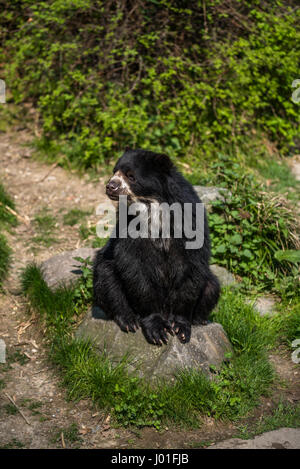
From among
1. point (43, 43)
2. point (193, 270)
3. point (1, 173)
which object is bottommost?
point (1, 173)

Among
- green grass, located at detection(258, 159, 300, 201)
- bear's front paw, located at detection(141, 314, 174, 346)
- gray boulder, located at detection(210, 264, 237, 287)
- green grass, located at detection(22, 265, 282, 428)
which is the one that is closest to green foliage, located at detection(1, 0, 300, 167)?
green grass, located at detection(258, 159, 300, 201)

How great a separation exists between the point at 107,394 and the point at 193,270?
1122 millimetres

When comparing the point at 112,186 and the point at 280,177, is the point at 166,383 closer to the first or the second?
the point at 112,186

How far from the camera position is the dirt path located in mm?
3658

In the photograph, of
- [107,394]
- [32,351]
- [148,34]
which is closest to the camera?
[107,394]

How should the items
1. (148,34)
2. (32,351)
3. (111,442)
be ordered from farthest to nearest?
(148,34) < (32,351) < (111,442)

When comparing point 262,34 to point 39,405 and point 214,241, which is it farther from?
point 39,405

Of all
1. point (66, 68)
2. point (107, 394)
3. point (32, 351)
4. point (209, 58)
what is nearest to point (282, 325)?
point (107, 394)

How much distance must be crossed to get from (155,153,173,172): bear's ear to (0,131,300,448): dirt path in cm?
186

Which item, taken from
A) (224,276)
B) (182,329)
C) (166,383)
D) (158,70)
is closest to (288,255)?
(224,276)

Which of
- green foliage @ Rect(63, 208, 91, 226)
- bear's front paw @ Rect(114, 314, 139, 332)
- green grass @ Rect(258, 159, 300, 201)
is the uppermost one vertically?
bear's front paw @ Rect(114, 314, 139, 332)

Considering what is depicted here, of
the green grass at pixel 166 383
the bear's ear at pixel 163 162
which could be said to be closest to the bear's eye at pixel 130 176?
the bear's ear at pixel 163 162

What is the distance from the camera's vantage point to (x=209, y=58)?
732 cm

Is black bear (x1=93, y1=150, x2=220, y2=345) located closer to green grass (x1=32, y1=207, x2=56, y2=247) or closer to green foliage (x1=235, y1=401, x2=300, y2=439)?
green foliage (x1=235, y1=401, x2=300, y2=439)
